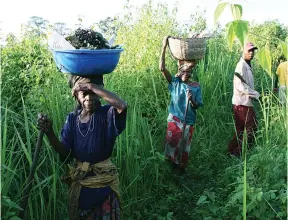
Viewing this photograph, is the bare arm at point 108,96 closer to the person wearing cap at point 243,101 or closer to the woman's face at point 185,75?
the woman's face at point 185,75

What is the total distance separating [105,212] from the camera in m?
2.84

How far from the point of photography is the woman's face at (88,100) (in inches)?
109

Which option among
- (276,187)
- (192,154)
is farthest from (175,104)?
(276,187)

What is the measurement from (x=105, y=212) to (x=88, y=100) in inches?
31.3

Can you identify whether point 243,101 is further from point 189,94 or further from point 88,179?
point 88,179

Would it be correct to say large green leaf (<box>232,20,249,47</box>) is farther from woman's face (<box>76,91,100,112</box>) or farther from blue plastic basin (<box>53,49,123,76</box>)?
woman's face (<box>76,91,100,112</box>)

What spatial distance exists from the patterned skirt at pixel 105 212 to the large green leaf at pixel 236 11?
1871 millimetres

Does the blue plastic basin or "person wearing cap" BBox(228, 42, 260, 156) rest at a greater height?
the blue plastic basin

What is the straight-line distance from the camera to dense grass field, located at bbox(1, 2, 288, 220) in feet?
10.0

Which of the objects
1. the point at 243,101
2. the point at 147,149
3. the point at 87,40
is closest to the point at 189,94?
the point at 147,149

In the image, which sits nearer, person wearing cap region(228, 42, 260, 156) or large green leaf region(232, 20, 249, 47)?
large green leaf region(232, 20, 249, 47)

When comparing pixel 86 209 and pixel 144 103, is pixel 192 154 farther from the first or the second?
pixel 86 209

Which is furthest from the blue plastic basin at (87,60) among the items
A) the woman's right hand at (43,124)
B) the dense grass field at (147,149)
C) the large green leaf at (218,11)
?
the large green leaf at (218,11)

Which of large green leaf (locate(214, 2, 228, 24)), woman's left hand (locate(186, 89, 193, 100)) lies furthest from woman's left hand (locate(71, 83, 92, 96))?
woman's left hand (locate(186, 89, 193, 100))
